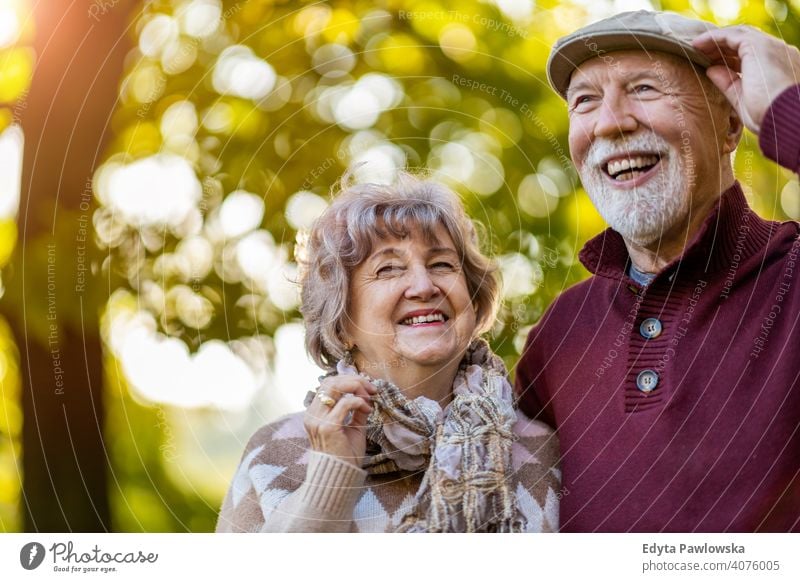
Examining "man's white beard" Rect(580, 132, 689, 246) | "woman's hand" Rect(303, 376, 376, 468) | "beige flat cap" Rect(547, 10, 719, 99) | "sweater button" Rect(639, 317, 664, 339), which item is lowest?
"woman's hand" Rect(303, 376, 376, 468)

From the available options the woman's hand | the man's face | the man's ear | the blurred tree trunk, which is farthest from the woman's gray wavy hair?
the blurred tree trunk

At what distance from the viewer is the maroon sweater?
1.43 m

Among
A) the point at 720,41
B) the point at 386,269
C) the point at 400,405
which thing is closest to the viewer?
the point at 720,41

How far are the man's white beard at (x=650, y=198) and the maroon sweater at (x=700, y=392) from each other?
0.07 meters

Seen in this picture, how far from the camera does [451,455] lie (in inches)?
60.0

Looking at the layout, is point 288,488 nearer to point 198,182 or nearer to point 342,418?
point 342,418

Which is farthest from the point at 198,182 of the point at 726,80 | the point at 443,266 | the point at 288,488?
the point at 726,80

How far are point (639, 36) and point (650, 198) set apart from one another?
0.87 ft

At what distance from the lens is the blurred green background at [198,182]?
2.07m

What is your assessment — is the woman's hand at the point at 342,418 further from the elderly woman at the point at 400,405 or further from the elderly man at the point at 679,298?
the elderly man at the point at 679,298

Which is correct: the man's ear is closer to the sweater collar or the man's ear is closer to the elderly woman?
the sweater collar
